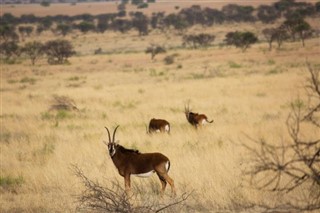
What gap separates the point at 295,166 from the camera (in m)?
8.98

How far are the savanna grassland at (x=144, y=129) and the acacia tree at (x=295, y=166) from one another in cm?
31

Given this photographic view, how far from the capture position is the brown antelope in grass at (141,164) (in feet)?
24.7

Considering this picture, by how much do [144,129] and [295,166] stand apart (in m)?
6.16

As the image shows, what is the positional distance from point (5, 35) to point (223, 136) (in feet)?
218

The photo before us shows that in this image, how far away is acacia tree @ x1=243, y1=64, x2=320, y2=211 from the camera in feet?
12.3

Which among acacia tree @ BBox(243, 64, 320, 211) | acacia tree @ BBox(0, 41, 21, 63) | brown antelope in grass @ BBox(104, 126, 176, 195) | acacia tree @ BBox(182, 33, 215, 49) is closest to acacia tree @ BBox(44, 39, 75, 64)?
acacia tree @ BBox(0, 41, 21, 63)

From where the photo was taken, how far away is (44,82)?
30.9 meters

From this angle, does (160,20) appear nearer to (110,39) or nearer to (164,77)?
(110,39)

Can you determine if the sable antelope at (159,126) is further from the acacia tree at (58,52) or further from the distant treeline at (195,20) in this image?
the distant treeline at (195,20)

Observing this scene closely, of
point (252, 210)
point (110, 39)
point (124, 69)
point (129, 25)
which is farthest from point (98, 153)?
point (129, 25)

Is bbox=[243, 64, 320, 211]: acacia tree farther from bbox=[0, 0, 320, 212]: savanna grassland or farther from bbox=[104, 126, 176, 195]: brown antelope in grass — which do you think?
bbox=[104, 126, 176, 195]: brown antelope in grass

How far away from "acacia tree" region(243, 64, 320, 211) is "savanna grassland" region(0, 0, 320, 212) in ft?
1.02

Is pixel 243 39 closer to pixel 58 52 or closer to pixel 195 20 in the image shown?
pixel 58 52

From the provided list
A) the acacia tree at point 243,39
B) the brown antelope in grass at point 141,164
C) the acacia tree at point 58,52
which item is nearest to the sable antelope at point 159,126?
the brown antelope in grass at point 141,164
